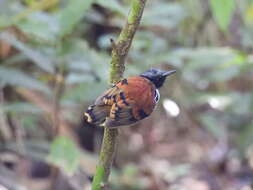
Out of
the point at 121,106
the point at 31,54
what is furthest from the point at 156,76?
the point at 31,54

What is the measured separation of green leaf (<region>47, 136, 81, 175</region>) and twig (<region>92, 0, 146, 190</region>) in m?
0.75

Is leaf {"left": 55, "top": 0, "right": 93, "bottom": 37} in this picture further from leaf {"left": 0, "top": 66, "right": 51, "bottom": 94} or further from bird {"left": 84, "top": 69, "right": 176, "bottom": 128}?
bird {"left": 84, "top": 69, "right": 176, "bottom": 128}

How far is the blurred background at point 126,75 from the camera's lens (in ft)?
6.05

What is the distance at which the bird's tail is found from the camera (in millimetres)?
933

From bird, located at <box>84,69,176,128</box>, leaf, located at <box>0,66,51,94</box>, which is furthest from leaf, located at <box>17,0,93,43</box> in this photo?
bird, located at <box>84,69,176,128</box>

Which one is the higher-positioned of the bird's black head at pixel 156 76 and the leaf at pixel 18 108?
the leaf at pixel 18 108

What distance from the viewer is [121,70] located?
0.89m

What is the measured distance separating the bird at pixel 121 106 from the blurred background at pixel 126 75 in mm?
501

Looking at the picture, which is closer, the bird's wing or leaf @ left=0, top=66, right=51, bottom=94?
the bird's wing

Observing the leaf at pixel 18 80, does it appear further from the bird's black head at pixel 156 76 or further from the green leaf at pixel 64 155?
the bird's black head at pixel 156 76

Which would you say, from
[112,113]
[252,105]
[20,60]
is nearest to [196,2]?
[252,105]

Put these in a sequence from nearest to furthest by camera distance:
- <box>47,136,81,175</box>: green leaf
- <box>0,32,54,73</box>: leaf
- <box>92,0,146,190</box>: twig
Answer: <box>92,0,146,190</box>: twig
<box>47,136,81,175</box>: green leaf
<box>0,32,54,73</box>: leaf

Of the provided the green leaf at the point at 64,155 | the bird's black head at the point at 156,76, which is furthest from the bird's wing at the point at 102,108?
the green leaf at the point at 64,155

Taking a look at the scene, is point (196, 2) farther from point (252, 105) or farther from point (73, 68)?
point (73, 68)
